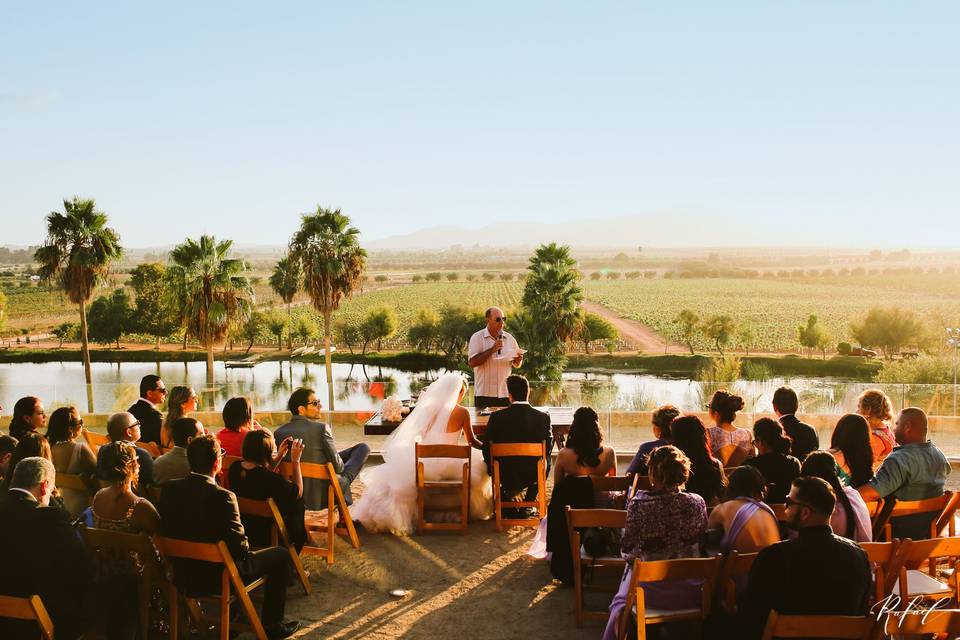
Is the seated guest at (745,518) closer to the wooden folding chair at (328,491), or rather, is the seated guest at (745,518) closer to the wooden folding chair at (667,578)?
the wooden folding chair at (667,578)

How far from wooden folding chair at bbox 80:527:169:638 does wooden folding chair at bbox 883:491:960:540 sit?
12.9ft

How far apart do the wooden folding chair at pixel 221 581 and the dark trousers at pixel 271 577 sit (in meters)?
0.10

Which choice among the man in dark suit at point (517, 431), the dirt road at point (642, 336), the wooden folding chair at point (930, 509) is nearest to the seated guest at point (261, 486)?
the man in dark suit at point (517, 431)

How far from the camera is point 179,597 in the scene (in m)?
4.37

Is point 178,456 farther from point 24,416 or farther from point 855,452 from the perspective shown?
point 855,452

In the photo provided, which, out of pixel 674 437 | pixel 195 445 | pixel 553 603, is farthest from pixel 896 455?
pixel 195 445

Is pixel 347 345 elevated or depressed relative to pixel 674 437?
depressed

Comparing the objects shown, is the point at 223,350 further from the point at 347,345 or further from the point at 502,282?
the point at 502,282

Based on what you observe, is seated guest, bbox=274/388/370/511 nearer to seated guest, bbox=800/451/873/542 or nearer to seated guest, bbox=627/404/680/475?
seated guest, bbox=627/404/680/475

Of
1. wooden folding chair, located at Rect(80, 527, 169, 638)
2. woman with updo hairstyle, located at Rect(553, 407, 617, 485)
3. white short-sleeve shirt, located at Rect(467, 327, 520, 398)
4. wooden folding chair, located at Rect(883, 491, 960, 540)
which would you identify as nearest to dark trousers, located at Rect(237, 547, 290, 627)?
wooden folding chair, located at Rect(80, 527, 169, 638)

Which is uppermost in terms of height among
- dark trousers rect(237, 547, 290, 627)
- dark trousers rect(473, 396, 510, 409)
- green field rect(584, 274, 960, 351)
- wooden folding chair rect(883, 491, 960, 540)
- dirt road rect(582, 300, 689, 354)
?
dark trousers rect(473, 396, 510, 409)

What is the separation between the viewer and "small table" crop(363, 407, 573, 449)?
720 centimetres

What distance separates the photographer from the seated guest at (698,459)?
462cm

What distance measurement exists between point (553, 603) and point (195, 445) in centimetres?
234
